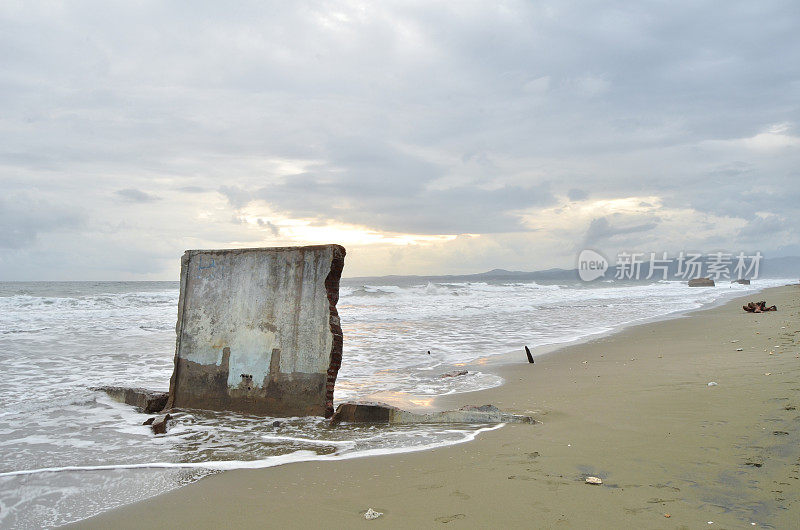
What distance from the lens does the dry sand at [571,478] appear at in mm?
2615

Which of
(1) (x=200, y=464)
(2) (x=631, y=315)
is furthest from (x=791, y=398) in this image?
(2) (x=631, y=315)

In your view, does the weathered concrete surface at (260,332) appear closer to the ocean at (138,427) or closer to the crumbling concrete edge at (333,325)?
the crumbling concrete edge at (333,325)

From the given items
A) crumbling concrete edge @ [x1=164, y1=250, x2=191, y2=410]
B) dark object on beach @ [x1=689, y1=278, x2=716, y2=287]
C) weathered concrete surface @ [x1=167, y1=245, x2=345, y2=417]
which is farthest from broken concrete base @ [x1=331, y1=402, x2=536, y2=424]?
dark object on beach @ [x1=689, y1=278, x2=716, y2=287]

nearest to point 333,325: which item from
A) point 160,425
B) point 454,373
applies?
point 160,425

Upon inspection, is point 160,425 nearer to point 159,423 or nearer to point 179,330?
point 159,423

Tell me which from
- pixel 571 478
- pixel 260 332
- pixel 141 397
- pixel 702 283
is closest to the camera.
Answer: pixel 571 478

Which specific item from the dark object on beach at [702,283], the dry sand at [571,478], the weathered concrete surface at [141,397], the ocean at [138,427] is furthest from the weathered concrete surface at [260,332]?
the dark object on beach at [702,283]

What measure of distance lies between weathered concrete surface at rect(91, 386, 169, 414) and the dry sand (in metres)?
2.32

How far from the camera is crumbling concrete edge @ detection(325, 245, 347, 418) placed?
4.89 m

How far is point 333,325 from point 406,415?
3.54 ft

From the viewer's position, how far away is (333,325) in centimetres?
494

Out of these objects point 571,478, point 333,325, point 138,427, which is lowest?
point 138,427

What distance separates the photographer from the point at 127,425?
489 centimetres

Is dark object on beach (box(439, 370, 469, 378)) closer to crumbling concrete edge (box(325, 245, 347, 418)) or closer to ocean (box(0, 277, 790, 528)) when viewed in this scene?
ocean (box(0, 277, 790, 528))
